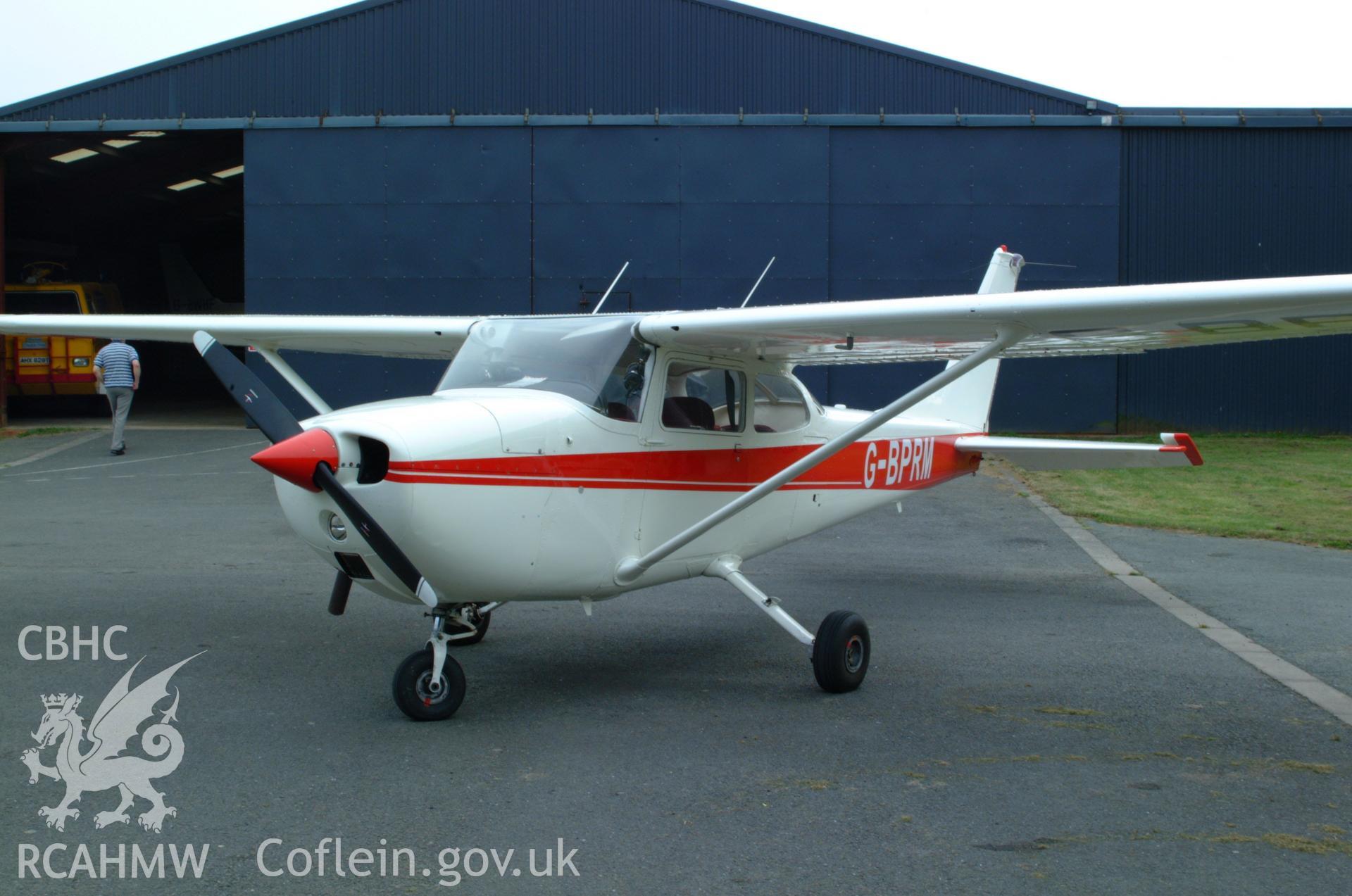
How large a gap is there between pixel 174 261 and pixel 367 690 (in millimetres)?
34056

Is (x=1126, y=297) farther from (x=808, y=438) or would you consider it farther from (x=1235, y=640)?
(x=1235, y=640)

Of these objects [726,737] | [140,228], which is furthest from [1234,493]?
[140,228]

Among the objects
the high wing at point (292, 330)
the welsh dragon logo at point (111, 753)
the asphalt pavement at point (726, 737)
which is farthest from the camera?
the high wing at point (292, 330)


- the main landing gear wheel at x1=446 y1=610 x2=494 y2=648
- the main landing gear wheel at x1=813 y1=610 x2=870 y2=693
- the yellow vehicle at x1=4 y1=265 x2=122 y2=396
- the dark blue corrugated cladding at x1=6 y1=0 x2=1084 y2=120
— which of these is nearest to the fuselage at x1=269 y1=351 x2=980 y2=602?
the main landing gear wheel at x1=813 y1=610 x2=870 y2=693

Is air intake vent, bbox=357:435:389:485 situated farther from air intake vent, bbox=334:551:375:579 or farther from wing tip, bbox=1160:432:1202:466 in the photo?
wing tip, bbox=1160:432:1202:466

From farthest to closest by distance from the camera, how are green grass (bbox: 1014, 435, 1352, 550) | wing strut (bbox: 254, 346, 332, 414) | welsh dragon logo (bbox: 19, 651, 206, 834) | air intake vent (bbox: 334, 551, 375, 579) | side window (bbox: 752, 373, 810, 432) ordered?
green grass (bbox: 1014, 435, 1352, 550) < wing strut (bbox: 254, 346, 332, 414) < side window (bbox: 752, 373, 810, 432) < air intake vent (bbox: 334, 551, 375, 579) < welsh dragon logo (bbox: 19, 651, 206, 834)

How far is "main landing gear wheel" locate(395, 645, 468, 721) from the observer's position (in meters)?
5.20

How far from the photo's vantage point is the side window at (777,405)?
700 cm

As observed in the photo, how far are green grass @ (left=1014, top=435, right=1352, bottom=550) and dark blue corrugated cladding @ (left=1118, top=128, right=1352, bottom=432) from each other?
1461 millimetres

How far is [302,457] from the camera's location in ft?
14.9

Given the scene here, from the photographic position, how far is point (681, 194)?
20266 millimetres

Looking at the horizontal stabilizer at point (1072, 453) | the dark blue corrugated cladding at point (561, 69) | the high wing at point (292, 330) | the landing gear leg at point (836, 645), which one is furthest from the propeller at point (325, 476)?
the dark blue corrugated cladding at point (561, 69)

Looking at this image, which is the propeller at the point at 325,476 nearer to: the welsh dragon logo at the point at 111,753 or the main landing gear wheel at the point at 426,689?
the main landing gear wheel at the point at 426,689

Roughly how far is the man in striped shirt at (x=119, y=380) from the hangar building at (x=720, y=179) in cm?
338
